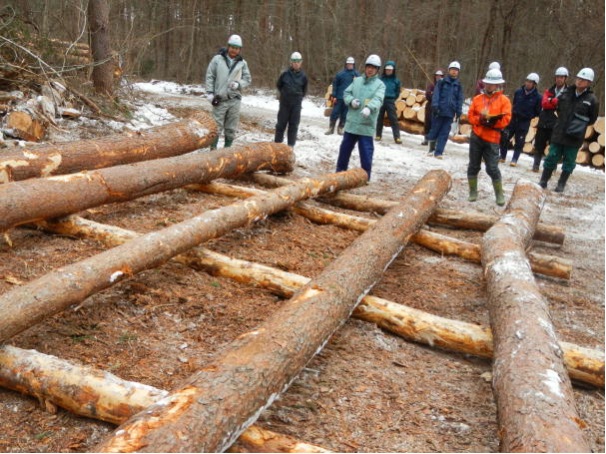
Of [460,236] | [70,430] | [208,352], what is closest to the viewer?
[70,430]

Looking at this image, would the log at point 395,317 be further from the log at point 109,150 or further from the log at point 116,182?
the log at point 109,150

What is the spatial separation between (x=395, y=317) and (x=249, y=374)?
1.69 metres

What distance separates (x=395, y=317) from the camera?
4027 millimetres

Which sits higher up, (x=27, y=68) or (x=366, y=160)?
(x=27, y=68)

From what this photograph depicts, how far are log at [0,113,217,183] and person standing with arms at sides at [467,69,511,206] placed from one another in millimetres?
4146

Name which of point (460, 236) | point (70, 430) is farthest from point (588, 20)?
point (70, 430)

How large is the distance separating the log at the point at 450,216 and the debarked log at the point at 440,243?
36.6 inches

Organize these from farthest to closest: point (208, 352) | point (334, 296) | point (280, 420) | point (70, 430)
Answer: point (334, 296) → point (208, 352) → point (280, 420) → point (70, 430)

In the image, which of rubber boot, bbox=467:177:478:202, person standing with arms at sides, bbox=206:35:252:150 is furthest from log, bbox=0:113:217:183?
rubber boot, bbox=467:177:478:202

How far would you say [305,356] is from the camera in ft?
10.1

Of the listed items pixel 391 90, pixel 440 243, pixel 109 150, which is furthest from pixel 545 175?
pixel 109 150

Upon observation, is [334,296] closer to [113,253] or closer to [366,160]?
[113,253]

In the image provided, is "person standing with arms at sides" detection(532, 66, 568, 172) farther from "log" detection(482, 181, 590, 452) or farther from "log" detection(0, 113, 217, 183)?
"log" detection(482, 181, 590, 452)

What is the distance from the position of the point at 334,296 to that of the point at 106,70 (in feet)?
31.1
